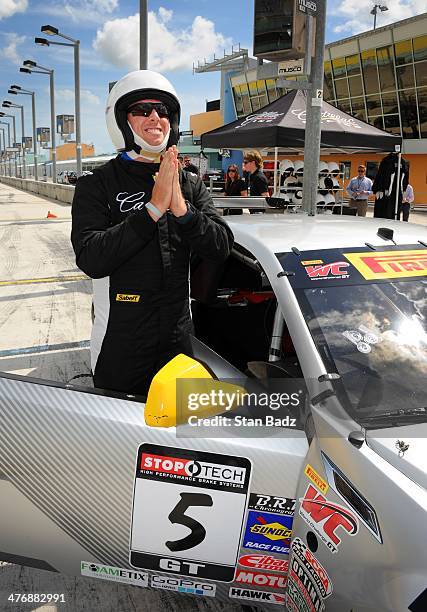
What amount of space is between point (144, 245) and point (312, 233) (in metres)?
0.87

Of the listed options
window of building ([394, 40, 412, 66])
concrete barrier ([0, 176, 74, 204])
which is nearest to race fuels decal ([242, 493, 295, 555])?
concrete barrier ([0, 176, 74, 204])

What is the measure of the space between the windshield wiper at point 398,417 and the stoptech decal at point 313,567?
0.42 m

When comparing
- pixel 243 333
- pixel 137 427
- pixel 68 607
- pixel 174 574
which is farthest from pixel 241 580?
pixel 243 333

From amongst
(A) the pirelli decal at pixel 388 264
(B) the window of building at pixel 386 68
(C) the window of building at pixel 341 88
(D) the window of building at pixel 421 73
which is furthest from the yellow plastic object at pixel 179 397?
(C) the window of building at pixel 341 88

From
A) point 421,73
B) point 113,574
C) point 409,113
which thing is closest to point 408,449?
point 113,574

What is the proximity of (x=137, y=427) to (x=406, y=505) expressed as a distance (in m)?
0.81

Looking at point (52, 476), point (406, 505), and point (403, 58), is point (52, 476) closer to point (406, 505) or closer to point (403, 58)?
point (406, 505)

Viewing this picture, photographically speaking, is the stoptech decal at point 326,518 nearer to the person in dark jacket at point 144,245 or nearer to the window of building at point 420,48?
the person in dark jacket at point 144,245

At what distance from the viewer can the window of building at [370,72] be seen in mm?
31538

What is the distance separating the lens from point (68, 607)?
2.27 metres

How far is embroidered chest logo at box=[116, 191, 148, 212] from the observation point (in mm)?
2100

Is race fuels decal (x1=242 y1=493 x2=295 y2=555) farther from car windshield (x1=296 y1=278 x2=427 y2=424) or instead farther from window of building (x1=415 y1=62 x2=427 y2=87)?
window of building (x1=415 y1=62 x2=427 y2=87)

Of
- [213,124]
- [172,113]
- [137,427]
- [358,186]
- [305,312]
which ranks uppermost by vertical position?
[213,124]

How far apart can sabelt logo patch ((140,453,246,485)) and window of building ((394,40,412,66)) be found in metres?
32.1
